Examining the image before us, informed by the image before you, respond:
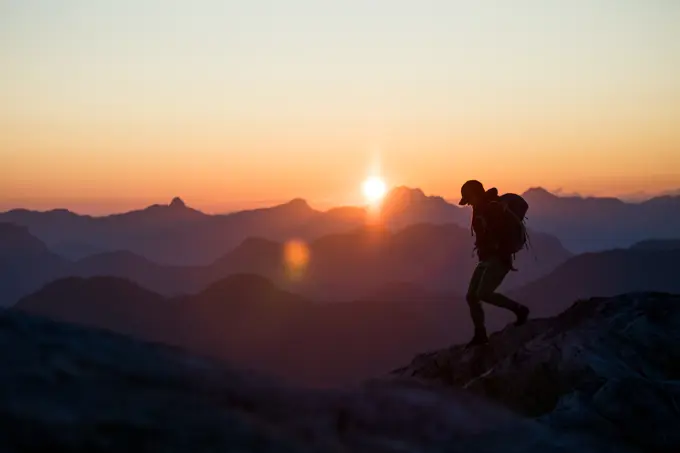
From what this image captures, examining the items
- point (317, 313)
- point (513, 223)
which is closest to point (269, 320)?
point (317, 313)

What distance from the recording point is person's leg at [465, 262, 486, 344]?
887 cm

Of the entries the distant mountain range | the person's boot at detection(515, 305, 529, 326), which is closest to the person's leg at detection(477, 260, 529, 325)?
the person's boot at detection(515, 305, 529, 326)

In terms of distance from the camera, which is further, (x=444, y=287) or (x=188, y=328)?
(x=444, y=287)

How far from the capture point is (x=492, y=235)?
28.9 feet

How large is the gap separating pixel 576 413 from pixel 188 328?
101 meters

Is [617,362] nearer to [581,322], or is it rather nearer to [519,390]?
[519,390]

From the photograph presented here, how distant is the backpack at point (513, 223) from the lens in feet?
28.3

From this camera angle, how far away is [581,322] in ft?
27.3

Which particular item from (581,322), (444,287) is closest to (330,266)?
(444,287)

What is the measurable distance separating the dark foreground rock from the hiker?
5.56 metres

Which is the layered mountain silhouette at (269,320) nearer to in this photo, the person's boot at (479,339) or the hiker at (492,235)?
the person's boot at (479,339)

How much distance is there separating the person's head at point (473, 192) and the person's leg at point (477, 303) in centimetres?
94

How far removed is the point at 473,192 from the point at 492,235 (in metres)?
0.69

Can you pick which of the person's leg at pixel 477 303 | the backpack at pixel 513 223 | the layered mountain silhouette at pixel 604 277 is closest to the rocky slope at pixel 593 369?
the person's leg at pixel 477 303
